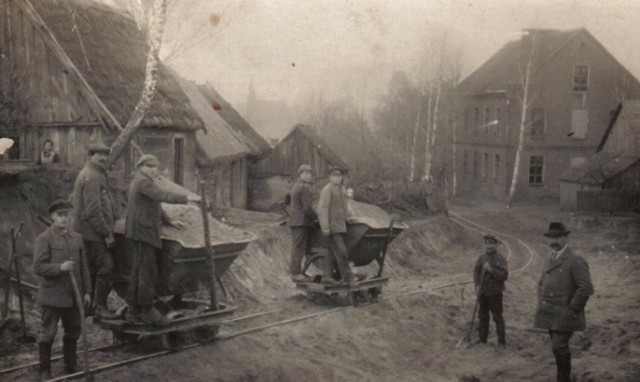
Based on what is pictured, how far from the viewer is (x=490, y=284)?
993cm

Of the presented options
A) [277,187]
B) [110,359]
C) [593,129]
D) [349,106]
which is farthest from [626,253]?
[349,106]

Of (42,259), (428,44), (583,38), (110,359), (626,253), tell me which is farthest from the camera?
(583,38)

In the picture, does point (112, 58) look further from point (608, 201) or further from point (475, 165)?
point (475, 165)

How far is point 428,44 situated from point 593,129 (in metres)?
10.3

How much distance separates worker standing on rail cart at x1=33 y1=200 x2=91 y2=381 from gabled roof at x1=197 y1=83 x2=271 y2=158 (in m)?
20.0

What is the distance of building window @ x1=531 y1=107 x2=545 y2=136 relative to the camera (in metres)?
35.7

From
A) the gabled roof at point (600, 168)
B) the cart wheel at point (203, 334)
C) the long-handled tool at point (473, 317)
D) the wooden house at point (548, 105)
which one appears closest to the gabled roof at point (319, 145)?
the gabled roof at point (600, 168)

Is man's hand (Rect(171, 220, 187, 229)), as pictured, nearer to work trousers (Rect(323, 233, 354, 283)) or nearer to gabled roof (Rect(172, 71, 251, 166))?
work trousers (Rect(323, 233, 354, 283))

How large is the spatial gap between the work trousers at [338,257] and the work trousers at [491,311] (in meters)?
2.25

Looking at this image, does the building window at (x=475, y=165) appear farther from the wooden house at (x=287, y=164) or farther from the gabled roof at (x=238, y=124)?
the gabled roof at (x=238, y=124)

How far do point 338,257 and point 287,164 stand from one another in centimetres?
1656

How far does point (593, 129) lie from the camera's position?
35500 mm

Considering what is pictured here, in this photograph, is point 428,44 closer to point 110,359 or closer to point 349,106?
point 349,106

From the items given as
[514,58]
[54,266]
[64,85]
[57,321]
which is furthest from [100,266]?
[514,58]
